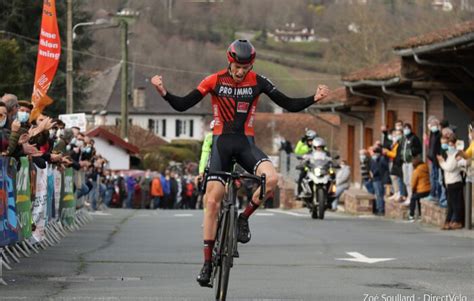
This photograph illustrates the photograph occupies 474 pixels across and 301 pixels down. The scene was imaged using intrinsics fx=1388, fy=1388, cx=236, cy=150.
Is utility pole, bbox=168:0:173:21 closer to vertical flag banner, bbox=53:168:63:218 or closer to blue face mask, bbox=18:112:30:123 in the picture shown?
vertical flag banner, bbox=53:168:63:218

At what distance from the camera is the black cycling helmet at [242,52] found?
1172 centimetres

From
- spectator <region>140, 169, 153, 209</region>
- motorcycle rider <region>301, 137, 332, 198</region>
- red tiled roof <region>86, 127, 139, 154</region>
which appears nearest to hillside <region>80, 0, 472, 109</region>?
red tiled roof <region>86, 127, 139, 154</region>

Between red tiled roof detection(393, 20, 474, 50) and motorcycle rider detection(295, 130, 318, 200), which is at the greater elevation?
red tiled roof detection(393, 20, 474, 50)

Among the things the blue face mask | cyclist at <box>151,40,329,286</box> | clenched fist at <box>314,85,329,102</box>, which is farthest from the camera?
the blue face mask

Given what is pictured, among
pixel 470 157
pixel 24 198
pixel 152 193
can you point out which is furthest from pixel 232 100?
pixel 152 193

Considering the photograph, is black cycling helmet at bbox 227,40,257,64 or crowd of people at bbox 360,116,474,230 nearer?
black cycling helmet at bbox 227,40,257,64

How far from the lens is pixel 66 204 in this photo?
2169 cm

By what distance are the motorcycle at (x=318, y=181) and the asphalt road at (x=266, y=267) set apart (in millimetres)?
4900

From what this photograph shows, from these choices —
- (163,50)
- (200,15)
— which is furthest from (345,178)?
(200,15)

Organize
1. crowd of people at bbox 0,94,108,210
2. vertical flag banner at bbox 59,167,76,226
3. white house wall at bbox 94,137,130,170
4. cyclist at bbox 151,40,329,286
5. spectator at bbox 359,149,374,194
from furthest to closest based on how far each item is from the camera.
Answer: white house wall at bbox 94,137,130,170, spectator at bbox 359,149,374,194, vertical flag banner at bbox 59,167,76,226, crowd of people at bbox 0,94,108,210, cyclist at bbox 151,40,329,286

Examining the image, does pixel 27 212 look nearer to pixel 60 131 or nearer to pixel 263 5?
pixel 60 131

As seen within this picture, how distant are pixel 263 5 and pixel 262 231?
86242mm

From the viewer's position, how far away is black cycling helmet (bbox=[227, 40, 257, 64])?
461 inches

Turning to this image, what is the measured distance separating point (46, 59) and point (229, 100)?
1305 centimetres
